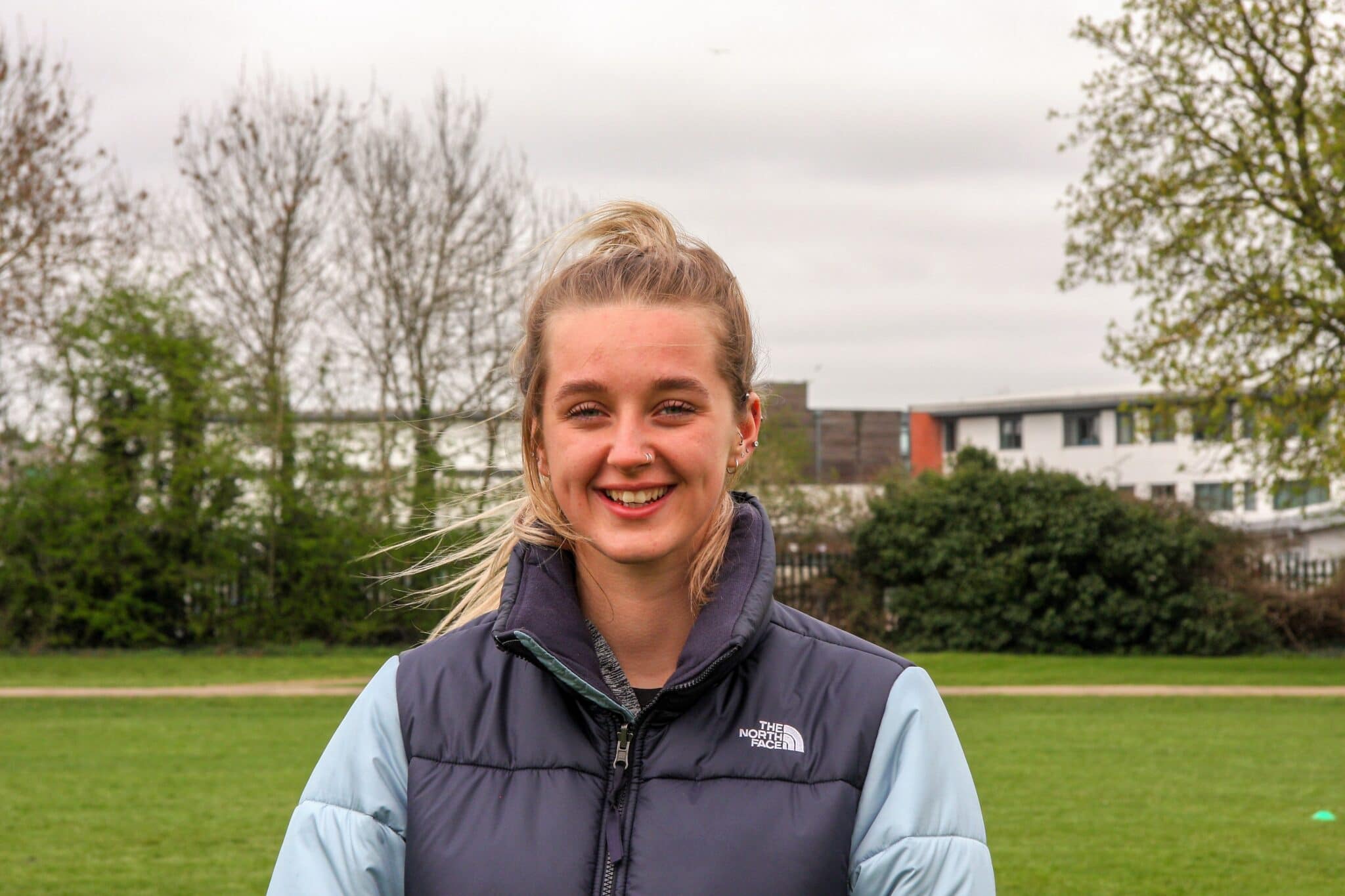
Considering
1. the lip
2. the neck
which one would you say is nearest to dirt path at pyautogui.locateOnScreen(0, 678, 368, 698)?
the neck

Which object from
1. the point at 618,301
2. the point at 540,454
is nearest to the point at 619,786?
the point at 540,454

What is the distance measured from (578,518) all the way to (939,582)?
23.9 meters

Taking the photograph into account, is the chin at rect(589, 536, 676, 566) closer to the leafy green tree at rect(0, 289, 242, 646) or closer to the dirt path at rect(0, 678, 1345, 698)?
the dirt path at rect(0, 678, 1345, 698)

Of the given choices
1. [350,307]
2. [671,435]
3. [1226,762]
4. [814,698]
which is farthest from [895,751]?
[350,307]

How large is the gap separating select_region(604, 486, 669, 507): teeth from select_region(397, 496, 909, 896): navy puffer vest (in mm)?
170

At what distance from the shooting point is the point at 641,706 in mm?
2238

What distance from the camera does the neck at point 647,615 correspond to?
92.4 inches

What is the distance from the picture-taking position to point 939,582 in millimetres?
25625

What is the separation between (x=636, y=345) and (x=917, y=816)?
818 mm

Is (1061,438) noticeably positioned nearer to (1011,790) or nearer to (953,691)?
(953,691)

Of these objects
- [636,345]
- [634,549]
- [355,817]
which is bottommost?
[355,817]

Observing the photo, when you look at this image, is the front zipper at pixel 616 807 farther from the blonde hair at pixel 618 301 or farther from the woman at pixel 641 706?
the blonde hair at pixel 618 301

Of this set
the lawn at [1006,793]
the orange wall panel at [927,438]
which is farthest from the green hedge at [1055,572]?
the orange wall panel at [927,438]

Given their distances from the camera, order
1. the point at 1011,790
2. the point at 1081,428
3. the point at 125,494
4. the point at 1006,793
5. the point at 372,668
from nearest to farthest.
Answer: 1. the point at 1006,793
2. the point at 1011,790
3. the point at 372,668
4. the point at 125,494
5. the point at 1081,428
